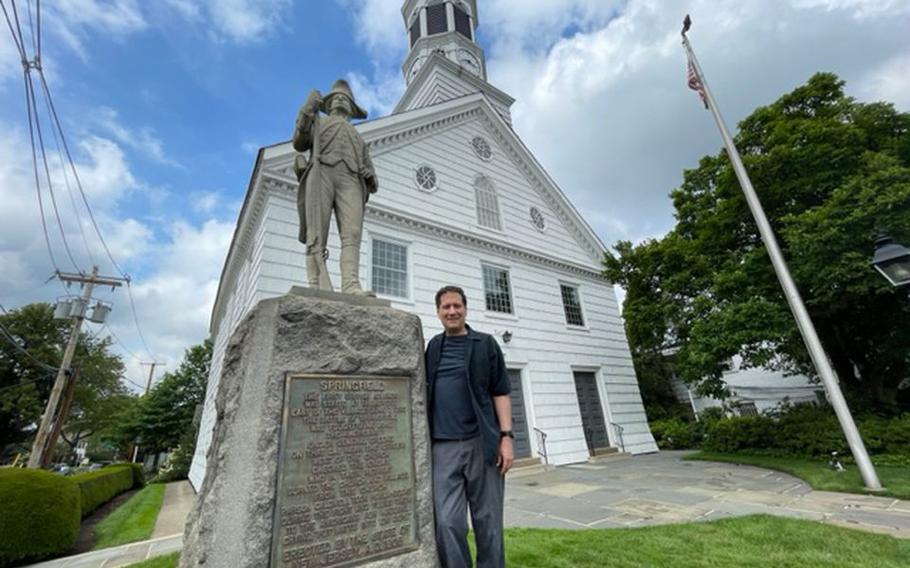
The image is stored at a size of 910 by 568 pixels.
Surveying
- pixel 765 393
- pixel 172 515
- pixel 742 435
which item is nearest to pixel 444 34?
pixel 742 435

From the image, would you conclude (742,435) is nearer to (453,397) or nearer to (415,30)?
(453,397)

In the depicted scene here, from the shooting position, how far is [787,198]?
957 centimetres

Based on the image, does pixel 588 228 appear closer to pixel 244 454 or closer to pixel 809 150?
pixel 809 150

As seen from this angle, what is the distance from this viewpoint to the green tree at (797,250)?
24.9ft

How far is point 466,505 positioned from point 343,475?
779mm

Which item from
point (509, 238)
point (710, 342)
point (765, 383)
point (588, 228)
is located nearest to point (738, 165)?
point (710, 342)

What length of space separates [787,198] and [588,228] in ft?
22.2

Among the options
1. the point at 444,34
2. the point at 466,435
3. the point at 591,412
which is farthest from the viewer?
the point at 444,34

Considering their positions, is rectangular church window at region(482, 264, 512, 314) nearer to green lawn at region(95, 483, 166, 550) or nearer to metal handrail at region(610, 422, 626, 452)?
metal handrail at region(610, 422, 626, 452)

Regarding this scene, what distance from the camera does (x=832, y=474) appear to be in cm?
664

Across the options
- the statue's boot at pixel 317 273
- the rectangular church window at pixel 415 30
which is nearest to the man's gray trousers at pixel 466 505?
the statue's boot at pixel 317 273

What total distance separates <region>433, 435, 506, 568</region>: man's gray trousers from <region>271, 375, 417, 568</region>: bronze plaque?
0.25 metres

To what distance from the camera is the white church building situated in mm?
9484

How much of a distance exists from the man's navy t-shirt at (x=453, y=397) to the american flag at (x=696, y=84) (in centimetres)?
944
